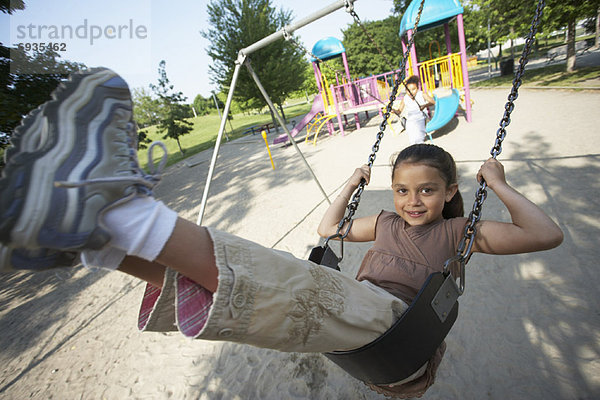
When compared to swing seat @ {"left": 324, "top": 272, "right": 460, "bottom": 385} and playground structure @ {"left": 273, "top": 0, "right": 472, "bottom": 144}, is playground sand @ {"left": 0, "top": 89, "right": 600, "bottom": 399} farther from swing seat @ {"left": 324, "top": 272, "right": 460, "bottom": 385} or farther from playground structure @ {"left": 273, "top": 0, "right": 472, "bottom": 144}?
playground structure @ {"left": 273, "top": 0, "right": 472, "bottom": 144}

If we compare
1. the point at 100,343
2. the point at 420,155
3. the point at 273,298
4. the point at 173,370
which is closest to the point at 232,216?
the point at 100,343

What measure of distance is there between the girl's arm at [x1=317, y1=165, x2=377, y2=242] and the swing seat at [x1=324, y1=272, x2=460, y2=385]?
54 centimetres

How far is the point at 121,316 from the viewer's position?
2.78 metres

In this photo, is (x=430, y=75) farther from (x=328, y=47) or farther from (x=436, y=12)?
(x=328, y=47)

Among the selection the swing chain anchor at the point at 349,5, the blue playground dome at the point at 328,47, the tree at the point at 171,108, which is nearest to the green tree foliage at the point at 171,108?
the tree at the point at 171,108

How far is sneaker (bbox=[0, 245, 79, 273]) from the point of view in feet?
2.15

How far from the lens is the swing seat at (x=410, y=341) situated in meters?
0.96

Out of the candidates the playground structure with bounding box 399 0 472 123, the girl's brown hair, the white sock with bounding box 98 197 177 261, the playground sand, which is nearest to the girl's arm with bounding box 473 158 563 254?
the girl's brown hair

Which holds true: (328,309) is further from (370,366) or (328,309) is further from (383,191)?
(383,191)

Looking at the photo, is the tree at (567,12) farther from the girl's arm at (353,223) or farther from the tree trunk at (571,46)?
the girl's arm at (353,223)

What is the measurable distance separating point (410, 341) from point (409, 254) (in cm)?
39

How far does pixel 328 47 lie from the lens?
9531 millimetres

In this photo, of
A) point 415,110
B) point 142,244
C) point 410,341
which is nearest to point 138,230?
point 142,244

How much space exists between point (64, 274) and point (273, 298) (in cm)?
435
